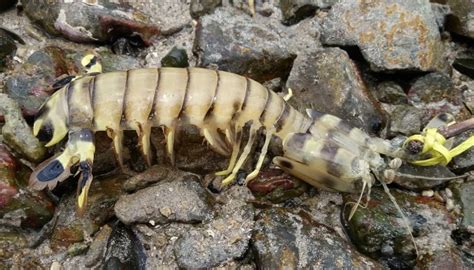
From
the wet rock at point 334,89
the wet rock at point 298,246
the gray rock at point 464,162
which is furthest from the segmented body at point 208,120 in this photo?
the gray rock at point 464,162

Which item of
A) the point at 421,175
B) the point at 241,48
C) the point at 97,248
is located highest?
the point at 241,48

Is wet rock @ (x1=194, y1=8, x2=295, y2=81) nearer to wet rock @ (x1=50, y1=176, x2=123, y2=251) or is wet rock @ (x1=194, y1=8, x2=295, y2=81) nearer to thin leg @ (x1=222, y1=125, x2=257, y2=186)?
thin leg @ (x1=222, y1=125, x2=257, y2=186)

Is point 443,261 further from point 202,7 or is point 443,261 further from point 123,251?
point 202,7

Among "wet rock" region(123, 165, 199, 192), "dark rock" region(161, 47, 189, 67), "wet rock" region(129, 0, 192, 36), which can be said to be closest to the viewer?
"wet rock" region(123, 165, 199, 192)

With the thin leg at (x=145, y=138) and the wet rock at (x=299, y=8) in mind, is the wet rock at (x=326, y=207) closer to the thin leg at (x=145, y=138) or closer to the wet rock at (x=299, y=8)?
the thin leg at (x=145, y=138)

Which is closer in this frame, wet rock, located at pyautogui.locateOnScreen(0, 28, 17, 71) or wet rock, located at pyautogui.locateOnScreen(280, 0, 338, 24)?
wet rock, located at pyautogui.locateOnScreen(0, 28, 17, 71)

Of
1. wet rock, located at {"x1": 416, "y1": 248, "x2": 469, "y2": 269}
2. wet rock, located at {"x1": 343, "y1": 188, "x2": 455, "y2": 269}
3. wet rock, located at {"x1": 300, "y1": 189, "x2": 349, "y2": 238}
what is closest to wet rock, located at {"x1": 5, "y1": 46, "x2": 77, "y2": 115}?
wet rock, located at {"x1": 300, "y1": 189, "x2": 349, "y2": 238}

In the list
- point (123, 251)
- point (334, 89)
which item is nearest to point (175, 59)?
point (334, 89)
